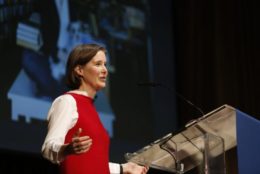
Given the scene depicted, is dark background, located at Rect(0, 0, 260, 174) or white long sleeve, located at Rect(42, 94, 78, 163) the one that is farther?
dark background, located at Rect(0, 0, 260, 174)

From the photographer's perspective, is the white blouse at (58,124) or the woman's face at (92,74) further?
the woman's face at (92,74)

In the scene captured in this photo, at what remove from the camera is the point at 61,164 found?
7.84 ft

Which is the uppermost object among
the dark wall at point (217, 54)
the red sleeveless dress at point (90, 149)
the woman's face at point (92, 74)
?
the woman's face at point (92, 74)

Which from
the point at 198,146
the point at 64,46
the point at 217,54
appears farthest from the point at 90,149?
the point at 217,54

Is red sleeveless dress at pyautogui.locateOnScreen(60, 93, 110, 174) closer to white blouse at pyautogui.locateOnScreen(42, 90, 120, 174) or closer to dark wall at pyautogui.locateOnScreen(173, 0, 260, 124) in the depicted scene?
white blouse at pyautogui.locateOnScreen(42, 90, 120, 174)

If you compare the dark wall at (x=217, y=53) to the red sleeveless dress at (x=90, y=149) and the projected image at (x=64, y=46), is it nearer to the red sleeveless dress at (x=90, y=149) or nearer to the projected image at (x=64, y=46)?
the projected image at (x=64, y=46)

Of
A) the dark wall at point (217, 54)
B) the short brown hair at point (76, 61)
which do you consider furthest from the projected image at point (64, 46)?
the short brown hair at point (76, 61)

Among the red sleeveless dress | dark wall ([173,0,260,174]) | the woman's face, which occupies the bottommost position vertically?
dark wall ([173,0,260,174])

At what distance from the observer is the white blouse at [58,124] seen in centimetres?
226

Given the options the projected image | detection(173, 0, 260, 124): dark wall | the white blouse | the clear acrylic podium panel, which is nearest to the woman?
the white blouse

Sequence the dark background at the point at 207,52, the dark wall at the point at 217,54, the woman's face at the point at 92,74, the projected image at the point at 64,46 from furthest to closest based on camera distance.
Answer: the dark wall at the point at 217,54, the dark background at the point at 207,52, the projected image at the point at 64,46, the woman's face at the point at 92,74

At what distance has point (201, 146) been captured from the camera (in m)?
2.55

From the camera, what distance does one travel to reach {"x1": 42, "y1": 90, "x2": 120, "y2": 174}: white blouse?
7.41 feet

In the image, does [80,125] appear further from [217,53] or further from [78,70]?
[217,53]
